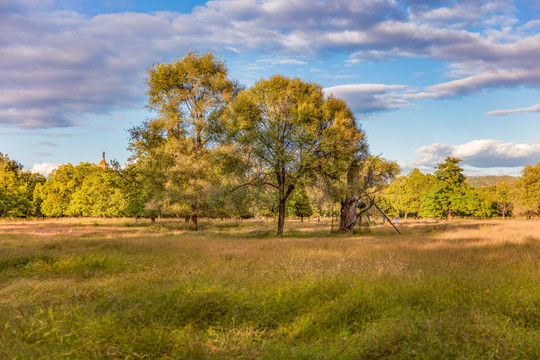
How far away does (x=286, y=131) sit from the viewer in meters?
24.0

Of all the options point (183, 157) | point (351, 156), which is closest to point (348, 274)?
point (351, 156)

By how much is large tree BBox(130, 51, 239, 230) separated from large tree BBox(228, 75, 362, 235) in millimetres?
5144

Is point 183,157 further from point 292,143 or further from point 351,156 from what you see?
point 351,156

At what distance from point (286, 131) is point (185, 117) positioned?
33.8ft

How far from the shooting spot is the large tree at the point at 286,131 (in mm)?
23000

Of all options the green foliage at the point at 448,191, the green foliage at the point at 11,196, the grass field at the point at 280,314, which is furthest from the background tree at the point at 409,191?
the grass field at the point at 280,314

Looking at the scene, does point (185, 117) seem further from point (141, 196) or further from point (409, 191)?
point (409, 191)

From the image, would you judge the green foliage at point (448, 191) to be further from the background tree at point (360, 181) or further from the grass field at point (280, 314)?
the grass field at point (280, 314)

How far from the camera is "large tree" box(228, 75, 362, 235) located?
23.0 m

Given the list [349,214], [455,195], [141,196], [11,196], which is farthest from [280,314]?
[455,195]

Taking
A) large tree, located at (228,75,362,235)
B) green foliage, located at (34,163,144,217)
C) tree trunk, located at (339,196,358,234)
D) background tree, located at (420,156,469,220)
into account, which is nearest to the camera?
large tree, located at (228,75,362,235)

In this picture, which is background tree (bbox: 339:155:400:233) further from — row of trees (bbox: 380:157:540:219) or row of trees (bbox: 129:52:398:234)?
row of trees (bbox: 380:157:540:219)

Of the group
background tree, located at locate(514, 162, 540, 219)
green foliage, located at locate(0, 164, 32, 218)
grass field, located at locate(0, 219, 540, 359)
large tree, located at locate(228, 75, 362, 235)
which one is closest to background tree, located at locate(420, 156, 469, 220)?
background tree, located at locate(514, 162, 540, 219)

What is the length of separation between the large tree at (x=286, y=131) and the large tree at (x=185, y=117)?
5.14 meters
